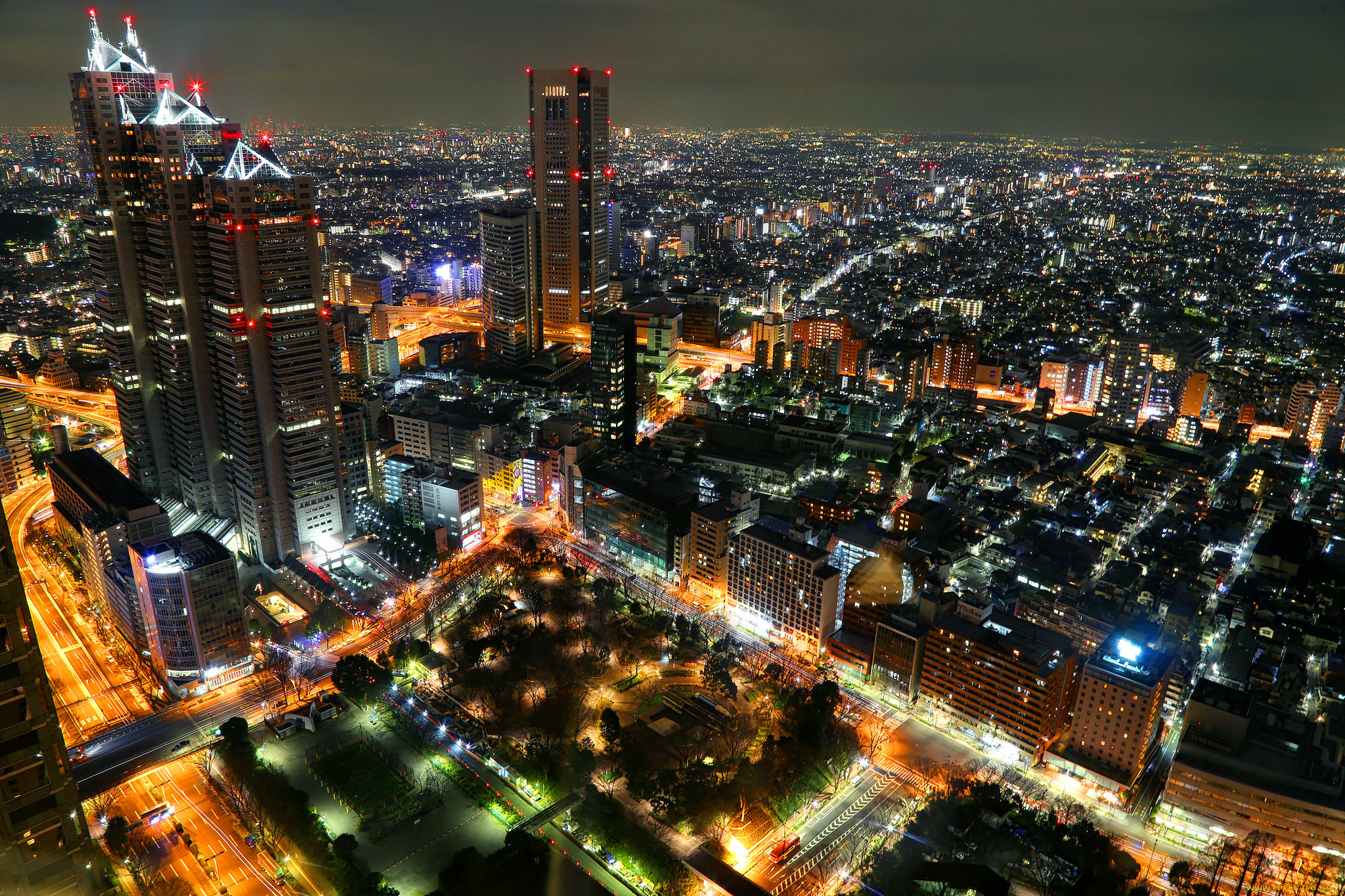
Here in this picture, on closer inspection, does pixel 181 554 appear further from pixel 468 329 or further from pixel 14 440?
pixel 468 329

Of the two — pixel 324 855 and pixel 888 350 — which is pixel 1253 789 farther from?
pixel 888 350

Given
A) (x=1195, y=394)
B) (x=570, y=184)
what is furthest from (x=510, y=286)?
(x=1195, y=394)

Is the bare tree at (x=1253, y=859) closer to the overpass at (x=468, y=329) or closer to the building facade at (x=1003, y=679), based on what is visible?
the building facade at (x=1003, y=679)

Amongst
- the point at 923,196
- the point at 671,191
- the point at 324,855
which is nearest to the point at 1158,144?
the point at 923,196

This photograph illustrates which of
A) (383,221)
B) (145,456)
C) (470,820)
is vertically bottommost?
(470,820)

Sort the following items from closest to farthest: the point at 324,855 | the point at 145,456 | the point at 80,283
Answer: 1. the point at 324,855
2. the point at 145,456
3. the point at 80,283

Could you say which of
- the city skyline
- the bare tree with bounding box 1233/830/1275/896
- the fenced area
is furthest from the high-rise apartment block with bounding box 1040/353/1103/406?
the fenced area

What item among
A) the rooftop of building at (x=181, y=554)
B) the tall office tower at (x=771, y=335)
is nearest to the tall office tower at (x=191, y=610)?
the rooftop of building at (x=181, y=554)
